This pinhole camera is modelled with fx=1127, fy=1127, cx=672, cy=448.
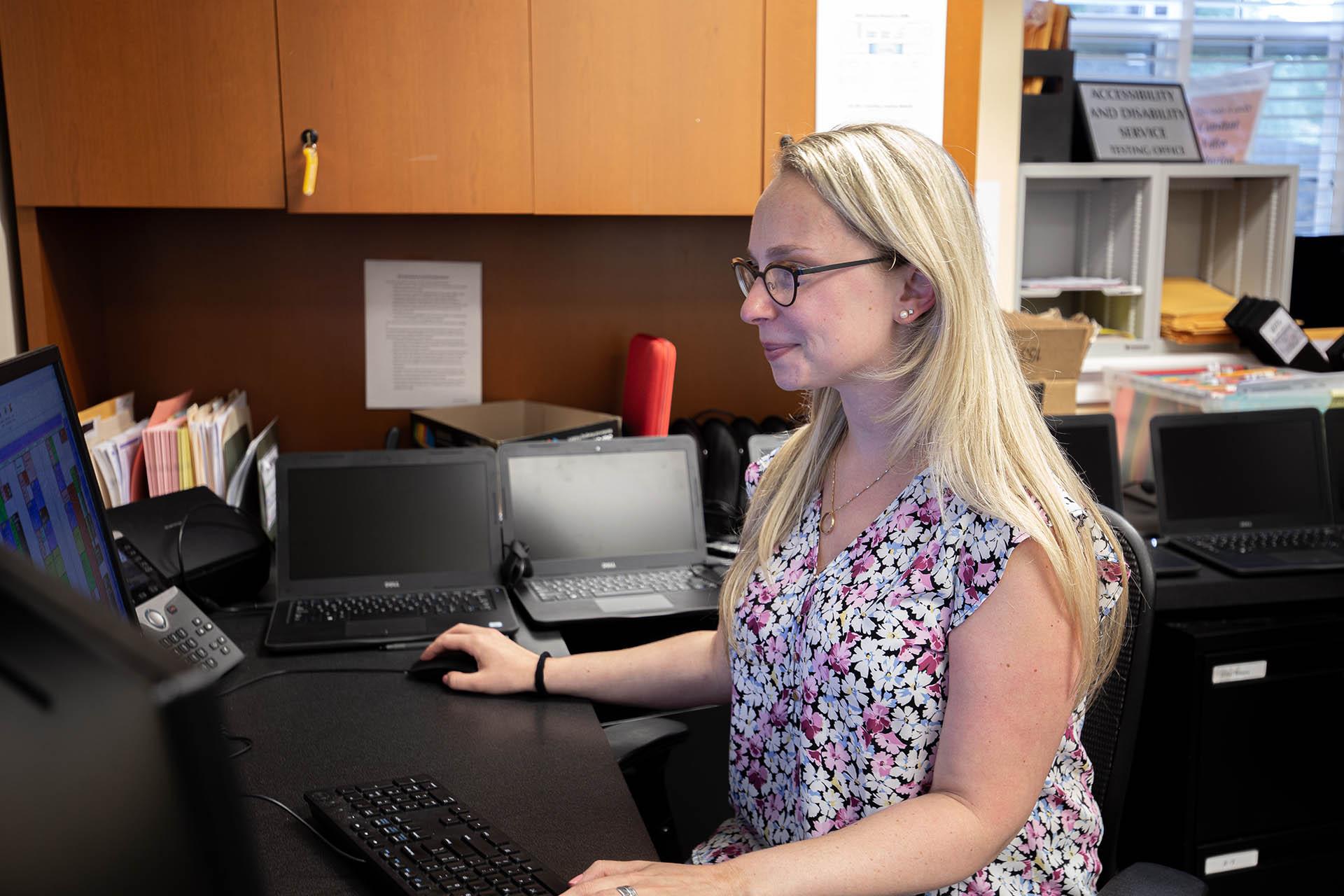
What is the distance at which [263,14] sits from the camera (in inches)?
77.2

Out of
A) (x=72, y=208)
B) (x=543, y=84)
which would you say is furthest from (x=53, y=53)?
(x=543, y=84)

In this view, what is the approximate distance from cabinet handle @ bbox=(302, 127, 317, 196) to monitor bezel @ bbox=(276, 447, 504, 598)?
1.55 ft

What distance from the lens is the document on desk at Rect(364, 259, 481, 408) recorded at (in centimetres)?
240

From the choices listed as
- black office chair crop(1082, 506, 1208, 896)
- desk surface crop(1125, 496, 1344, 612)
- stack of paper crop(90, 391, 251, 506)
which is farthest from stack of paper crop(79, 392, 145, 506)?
desk surface crop(1125, 496, 1344, 612)

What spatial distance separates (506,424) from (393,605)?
2.40 feet

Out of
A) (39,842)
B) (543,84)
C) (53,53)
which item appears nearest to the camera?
(39,842)

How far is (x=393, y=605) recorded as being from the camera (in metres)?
1.76

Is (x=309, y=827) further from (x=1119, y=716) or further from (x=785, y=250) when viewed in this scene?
(x=1119, y=716)

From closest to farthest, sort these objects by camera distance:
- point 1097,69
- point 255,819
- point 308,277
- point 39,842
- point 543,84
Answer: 1. point 39,842
2. point 255,819
3. point 543,84
4. point 308,277
5. point 1097,69

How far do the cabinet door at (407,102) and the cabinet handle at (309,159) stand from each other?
0.06 feet

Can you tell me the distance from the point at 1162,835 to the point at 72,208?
2.42m

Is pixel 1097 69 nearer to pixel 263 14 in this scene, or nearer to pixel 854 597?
pixel 263 14

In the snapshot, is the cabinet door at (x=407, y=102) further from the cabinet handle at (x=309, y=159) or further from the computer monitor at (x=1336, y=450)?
the computer monitor at (x=1336, y=450)

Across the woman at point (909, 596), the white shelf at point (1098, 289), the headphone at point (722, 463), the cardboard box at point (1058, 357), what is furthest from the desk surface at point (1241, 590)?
the white shelf at point (1098, 289)
